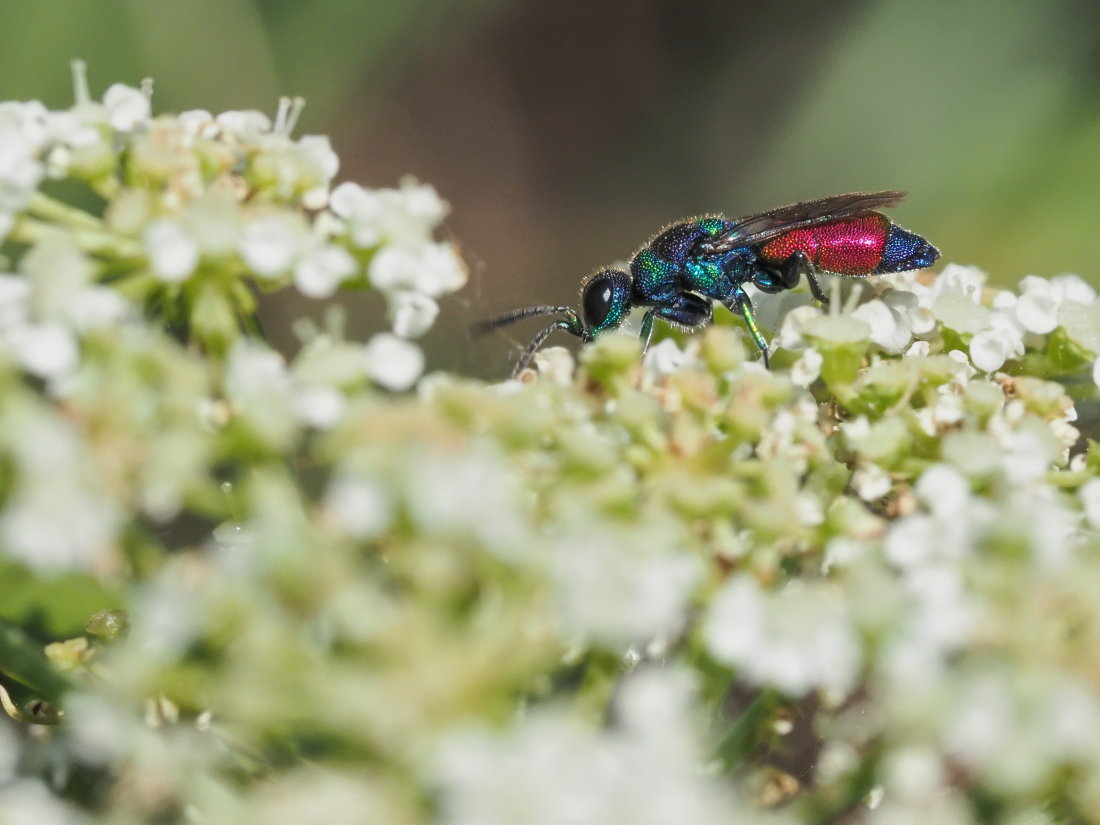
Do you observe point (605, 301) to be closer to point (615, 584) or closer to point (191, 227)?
point (191, 227)

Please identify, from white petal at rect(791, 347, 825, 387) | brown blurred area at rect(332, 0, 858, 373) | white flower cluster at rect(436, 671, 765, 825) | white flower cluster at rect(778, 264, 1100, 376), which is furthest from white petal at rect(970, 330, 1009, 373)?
brown blurred area at rect(332, 0, 858, 373)

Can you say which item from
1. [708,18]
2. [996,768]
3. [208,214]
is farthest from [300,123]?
[996,768]

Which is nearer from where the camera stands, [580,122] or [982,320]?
[982,320]

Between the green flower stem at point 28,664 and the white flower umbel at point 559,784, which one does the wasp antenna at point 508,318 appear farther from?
the white flower umbel at point 559,784

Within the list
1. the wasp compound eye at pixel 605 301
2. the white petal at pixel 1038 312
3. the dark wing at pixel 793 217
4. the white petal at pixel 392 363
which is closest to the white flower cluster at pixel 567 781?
the white petal at pixel 392 363

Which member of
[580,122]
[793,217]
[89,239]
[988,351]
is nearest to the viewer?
[89,239]

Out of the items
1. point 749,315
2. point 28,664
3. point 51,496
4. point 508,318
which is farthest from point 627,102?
point 51,496
